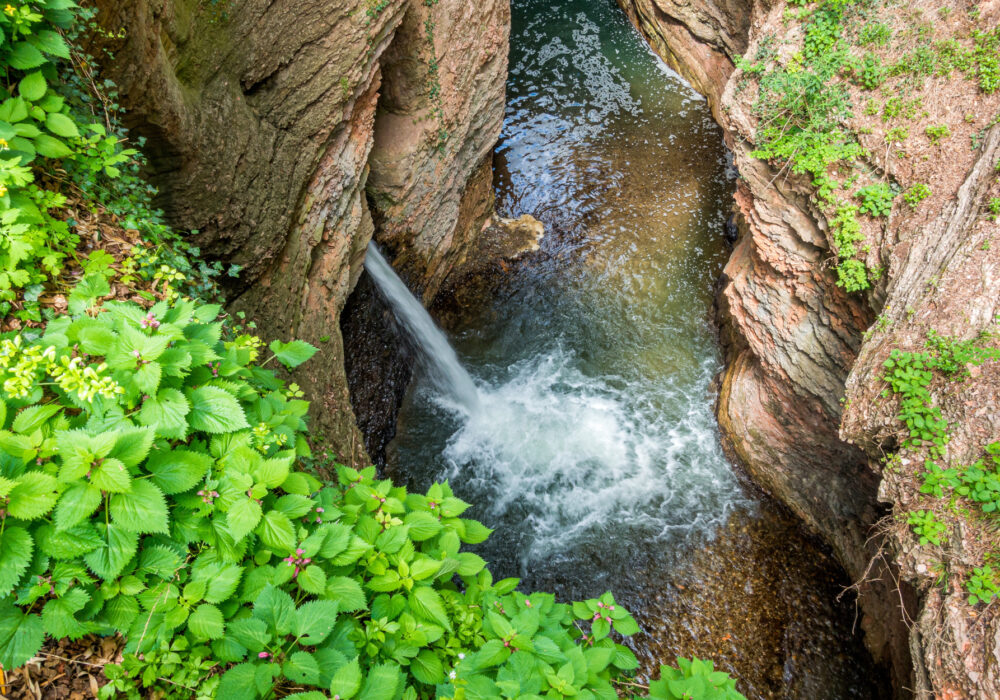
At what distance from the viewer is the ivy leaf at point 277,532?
221cm

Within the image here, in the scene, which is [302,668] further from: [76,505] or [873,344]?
[873,344]

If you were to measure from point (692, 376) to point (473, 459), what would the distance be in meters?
3.64

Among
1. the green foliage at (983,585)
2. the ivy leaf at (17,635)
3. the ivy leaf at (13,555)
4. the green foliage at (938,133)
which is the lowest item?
the green foliage at (983,585)

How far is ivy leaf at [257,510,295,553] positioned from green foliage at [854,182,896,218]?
21.3 ft

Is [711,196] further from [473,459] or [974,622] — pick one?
[974,622]

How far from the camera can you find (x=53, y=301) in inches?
106

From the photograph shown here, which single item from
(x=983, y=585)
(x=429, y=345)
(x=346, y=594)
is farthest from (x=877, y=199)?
(x=346, y=594)

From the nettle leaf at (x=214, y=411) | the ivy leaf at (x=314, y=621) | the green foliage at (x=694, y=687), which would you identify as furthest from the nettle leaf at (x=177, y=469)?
the green foliage at (x=694, y=687)

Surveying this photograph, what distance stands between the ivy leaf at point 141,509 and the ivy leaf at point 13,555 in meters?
0.28

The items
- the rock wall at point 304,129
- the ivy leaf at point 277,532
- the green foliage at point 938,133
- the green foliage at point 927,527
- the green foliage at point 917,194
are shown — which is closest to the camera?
the ivy leaf at point 277,532

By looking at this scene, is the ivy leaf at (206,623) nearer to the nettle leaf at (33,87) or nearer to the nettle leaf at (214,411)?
the nettle leaf at (214,411)

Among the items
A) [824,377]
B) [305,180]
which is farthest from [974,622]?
[305,180]

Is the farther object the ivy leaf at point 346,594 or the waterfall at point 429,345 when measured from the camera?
the waterfall at point 429,345

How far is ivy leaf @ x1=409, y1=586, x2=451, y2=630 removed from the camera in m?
2.40
